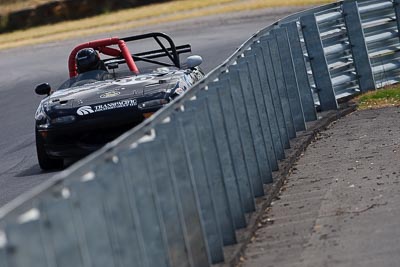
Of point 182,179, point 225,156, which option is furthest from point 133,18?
point 182,179

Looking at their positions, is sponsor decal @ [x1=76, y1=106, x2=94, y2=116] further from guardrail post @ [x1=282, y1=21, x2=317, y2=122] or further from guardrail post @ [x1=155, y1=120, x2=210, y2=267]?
guardrail post @ [x1=155, y1=120, x2=210, y2=267]

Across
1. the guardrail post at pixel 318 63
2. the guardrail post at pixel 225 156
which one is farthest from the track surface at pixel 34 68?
the guardrail post at pixel 225 156

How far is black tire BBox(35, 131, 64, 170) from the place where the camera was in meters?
14.8

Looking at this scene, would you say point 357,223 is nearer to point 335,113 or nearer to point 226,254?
point 226,254

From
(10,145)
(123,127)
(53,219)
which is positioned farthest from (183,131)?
(10,145)

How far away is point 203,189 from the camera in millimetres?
8586

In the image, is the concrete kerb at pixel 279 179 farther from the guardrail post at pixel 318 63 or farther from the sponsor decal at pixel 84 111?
the sponsor decal at pixel 84 111

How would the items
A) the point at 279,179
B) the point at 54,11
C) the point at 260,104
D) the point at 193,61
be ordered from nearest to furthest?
the point at 279,179, the point at 260,104, the point at 193,61, the point at 54,11

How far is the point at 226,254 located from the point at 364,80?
9718 millimetres

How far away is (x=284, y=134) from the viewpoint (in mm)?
13398

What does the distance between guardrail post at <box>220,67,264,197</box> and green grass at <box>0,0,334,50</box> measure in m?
27.2

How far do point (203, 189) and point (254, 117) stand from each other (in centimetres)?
281

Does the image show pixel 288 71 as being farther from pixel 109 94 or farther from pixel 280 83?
pixel 109 94

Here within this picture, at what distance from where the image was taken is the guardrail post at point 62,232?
557 cm
